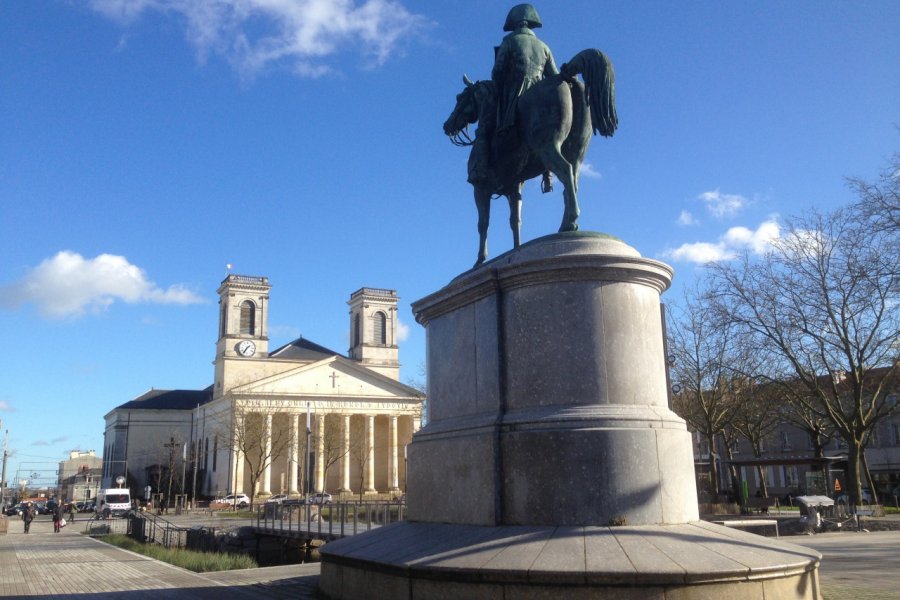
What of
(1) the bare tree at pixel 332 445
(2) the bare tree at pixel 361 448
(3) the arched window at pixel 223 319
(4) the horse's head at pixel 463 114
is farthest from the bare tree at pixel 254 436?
(4) the horse's head at pixel 463 114

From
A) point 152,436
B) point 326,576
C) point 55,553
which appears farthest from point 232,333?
point 326,576

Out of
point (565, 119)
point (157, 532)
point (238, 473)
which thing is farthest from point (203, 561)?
point (238, 473)

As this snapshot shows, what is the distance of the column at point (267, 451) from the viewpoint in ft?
222

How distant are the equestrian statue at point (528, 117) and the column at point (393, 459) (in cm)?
7348

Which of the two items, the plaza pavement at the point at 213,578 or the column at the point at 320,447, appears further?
the column at the point at 320,447

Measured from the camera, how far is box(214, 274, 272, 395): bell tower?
276 ft

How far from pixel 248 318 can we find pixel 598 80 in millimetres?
80572

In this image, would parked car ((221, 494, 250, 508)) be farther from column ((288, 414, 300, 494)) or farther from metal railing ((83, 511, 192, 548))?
metal railing ((83, 511, 192, 548))

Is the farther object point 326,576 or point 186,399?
point 186,399

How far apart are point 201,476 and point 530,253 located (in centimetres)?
8871

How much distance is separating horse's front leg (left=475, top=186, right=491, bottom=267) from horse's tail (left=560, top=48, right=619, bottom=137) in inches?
76.2

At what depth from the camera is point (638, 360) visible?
7.80 m

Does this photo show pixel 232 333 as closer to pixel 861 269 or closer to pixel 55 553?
pixel 55 553

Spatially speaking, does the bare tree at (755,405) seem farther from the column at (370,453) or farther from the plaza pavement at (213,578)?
the column at (370,453)
